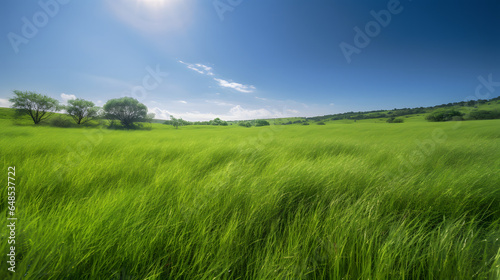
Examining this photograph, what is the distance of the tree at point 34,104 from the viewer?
34781 mm

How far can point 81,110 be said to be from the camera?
4053 centimetres

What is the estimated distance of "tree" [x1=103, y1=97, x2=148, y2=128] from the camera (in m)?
43.1

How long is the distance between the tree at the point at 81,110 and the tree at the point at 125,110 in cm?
261

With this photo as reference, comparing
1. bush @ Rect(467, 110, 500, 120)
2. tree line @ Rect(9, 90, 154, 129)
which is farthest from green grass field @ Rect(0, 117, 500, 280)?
bush @ Rect(467, 110, 500, 120)

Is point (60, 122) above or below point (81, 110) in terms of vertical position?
below

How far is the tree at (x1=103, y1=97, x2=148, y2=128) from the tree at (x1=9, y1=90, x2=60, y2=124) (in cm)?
944

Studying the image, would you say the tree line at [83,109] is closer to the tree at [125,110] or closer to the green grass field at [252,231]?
the tree at [125,110]

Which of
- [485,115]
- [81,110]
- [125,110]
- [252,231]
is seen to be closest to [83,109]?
[81,110]

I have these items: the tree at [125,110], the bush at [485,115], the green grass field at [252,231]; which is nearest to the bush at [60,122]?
the tree at [125,110]

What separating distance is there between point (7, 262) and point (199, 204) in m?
1.09

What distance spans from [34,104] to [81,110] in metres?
7.56

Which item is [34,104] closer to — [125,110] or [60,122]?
[60,122]

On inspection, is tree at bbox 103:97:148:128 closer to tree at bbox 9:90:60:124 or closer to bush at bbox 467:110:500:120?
tree at bbox 9:90:60:124

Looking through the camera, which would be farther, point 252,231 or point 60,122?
point 60,122
